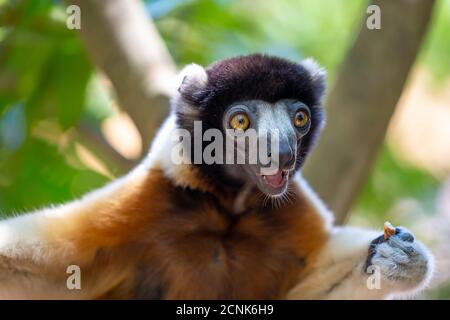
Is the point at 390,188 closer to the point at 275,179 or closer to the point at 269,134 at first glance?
the point at 275,179

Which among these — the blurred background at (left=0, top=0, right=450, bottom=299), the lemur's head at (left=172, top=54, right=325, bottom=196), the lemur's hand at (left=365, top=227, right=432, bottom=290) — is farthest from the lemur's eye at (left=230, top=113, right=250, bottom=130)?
the blurred background at (left=0, top=0, right=450, bottom=299)

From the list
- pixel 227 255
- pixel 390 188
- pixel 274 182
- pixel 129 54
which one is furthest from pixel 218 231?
pixel 390 188

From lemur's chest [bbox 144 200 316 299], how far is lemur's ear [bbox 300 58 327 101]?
0.77 m

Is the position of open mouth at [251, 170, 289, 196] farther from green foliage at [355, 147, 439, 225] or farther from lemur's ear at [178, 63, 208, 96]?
green foliage at [355, 147, 439, 225]

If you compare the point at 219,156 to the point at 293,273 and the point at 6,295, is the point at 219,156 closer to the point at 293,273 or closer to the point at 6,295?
the point at 293,273

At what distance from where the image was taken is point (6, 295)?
4121mm

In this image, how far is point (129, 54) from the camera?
5.39m

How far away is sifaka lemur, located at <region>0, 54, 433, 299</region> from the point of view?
4199 millimetres

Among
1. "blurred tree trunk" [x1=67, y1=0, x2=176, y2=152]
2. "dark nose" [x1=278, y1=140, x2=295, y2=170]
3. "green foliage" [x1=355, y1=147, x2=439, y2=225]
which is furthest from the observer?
"green foliage" [x1=355, y1=147, x2=439, y2=225]

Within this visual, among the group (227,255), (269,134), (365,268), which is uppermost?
(269,134)

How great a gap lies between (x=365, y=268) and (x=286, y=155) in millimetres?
1024

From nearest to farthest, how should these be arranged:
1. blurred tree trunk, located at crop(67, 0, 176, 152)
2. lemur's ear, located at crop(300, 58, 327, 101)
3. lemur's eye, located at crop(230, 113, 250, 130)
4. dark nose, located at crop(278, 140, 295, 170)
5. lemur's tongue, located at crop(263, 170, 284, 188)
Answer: dark nose, located at crop(278, 140, 295, 170), lemur's tongue, located at crop(263, 170, 284, 188), lemur's eye, located at crop(230, 113, 250, 130), lemur's ear, located at crop(300, 58, 327, 101), blurred tree trunk, located at crop(67, 0, 176, 152)

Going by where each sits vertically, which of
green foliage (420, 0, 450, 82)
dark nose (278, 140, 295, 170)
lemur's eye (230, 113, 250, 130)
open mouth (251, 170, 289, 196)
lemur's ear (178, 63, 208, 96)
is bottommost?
open mouth (251, 170, 289, 196)

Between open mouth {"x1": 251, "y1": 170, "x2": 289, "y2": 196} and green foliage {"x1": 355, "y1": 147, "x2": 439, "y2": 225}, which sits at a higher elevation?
green foliage {"x1": 355, "y1": 147, "x2": 439, "y2": 225}
